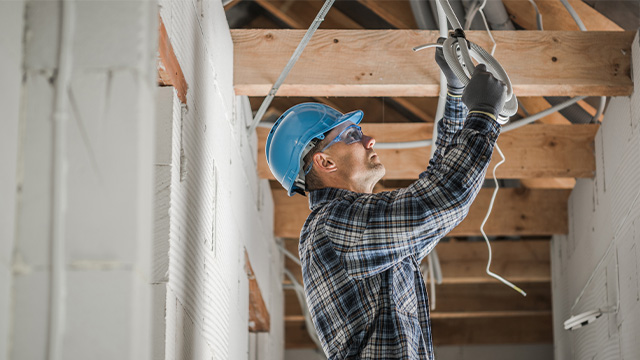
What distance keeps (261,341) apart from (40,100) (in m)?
3.61

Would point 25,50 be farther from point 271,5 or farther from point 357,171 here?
point 271,5

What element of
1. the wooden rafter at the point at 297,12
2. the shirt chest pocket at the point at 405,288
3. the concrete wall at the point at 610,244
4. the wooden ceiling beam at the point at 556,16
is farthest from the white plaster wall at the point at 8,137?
the wooden rafter at the point at 297,12

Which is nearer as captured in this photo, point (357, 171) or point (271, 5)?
point (357, 171)

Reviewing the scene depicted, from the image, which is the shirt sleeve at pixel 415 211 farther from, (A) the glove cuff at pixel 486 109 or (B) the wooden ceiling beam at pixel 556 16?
(B) the wooden ceiling beam at pixel 556 16

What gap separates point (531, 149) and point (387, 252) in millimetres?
2484

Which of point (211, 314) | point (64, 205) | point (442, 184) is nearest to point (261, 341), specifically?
point (211, 314)

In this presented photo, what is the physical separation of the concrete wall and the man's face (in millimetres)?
1256

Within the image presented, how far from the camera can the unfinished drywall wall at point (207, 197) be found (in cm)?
192

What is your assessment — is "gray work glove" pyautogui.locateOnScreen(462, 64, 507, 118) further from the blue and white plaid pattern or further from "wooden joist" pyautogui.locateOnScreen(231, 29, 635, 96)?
"wooden joist" pyautogui.locateOnScreen(231, 29, 635, 96)

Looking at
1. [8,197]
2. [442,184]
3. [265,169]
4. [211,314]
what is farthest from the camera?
[265,169]

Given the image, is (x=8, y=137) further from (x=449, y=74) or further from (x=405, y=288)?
(x=449, y=74)

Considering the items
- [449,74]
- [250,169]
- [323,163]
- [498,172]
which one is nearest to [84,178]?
[323,163]

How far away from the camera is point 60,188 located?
120 centimetres

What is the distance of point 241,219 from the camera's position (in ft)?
11.0
